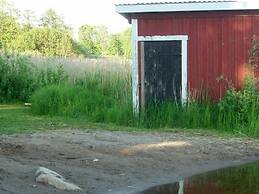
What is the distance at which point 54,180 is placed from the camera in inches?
291

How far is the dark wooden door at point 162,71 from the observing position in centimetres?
1420

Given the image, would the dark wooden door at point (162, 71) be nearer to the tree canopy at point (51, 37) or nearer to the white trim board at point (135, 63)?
the white trim board at point (135, 63)

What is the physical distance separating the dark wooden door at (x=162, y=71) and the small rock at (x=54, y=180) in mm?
6902

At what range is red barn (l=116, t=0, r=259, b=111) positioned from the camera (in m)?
13.8

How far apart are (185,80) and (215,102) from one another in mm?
937

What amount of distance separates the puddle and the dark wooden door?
524 cm

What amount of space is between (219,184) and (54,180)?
2.37 m

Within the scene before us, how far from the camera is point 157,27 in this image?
14.3 m

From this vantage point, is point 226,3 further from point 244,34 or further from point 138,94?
point 138,94

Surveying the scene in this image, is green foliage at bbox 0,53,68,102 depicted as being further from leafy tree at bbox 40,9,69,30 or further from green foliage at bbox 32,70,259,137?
leafy tree at bbox 40,9,69,30

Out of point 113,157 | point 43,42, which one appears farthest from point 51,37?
point 113,157

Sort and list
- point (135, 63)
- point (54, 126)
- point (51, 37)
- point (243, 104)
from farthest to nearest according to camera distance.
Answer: point (51, 37), point (135, 63), point (54, 126), point (243, 104)

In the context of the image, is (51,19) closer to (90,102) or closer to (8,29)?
(8,29)

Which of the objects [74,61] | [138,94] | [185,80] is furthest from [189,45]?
[74,61]
